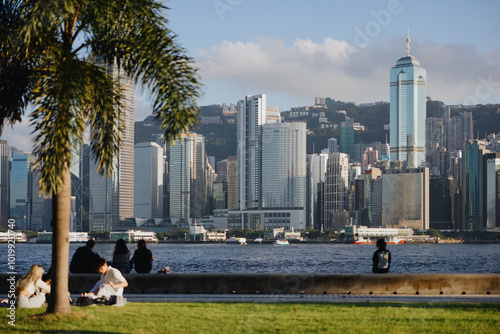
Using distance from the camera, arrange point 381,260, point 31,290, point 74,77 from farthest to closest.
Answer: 1. point 381,260
2. point 31,290
3. point 74,77

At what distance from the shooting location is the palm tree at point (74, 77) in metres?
17.0

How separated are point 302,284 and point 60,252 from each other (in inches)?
382

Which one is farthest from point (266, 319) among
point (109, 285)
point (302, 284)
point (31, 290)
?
point (302, 284)

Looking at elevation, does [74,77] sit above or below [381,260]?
above

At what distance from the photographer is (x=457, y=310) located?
19250 mm

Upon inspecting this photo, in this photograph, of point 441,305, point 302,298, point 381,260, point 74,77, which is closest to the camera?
point 74,77

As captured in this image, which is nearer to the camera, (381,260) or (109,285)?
(109,285)

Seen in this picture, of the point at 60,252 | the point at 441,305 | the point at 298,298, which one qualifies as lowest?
the point at 298,298

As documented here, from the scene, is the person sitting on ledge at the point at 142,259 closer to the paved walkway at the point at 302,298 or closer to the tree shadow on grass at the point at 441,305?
the paved walkway at the point at 302,298

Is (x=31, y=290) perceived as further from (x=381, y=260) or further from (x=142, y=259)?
(x=381, y=260)

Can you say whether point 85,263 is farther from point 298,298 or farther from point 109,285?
point 298,298

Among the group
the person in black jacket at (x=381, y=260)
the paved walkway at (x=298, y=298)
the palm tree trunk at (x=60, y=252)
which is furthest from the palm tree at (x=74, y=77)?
the person in black jacket at (x=381, y=260)

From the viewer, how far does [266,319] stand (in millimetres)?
17422

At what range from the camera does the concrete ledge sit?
24.6 metres
